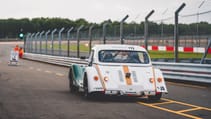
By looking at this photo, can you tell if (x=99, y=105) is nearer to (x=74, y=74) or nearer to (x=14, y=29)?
(x=74, y=74)

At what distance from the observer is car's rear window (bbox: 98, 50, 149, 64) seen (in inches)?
451

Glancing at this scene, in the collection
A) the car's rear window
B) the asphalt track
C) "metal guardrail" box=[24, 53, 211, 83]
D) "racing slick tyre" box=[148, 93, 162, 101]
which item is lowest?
the asphalt track

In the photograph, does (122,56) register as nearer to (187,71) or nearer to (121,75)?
(121,75)

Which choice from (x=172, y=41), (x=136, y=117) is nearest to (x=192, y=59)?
(x=172, y=41)

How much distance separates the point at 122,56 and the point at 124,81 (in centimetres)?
105

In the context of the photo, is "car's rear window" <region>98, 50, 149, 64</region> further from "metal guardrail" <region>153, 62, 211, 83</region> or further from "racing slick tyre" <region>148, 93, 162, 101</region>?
"metal guardrail" <region>153, 62, 211, 83</region>

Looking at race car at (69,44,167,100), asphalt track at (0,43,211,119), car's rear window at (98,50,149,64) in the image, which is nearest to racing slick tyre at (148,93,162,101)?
race car at (69,44,167,100)

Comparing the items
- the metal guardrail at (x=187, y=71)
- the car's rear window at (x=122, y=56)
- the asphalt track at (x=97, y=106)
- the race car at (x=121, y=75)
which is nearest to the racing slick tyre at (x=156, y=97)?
the race car at (x=121, y=75)

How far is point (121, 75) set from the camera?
427 inches

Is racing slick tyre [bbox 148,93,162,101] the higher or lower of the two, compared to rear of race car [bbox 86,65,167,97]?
lower

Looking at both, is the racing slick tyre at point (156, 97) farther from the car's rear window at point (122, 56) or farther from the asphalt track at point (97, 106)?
the car's rear window at point (122, 56)

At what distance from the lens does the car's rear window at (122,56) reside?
11.5 m

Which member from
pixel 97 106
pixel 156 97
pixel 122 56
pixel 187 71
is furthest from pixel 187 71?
pixel 97 106

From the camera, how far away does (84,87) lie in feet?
37.3
